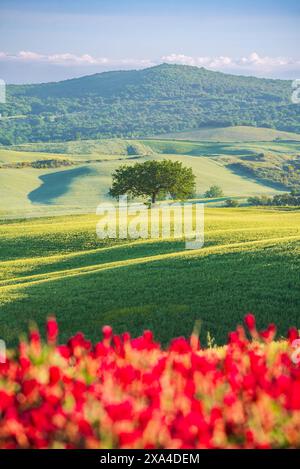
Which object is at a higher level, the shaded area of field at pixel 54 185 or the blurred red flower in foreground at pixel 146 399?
the blurred red flower in foreground at pixel 146 399

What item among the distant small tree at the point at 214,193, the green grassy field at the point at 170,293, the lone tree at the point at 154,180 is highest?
the green grassy field at the point at 170,293

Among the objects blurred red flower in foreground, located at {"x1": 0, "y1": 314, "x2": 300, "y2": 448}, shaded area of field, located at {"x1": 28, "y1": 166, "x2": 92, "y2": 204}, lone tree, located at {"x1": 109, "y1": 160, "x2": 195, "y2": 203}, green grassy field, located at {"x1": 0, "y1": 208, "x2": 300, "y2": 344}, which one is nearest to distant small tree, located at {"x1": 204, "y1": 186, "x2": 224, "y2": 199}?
shaded area of field, located at {"x1": 28, "y1": 166, "x2": 92, "y2": 204}

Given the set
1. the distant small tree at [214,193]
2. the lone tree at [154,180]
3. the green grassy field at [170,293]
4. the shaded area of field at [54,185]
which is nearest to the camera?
the green grassy field at [170,293]

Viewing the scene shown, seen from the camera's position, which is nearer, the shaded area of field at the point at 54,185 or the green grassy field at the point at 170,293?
the green grassy field at the point at 170,293

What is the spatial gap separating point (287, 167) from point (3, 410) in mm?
176721

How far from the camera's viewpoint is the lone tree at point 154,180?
2589 inches

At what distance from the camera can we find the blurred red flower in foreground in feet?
17.0

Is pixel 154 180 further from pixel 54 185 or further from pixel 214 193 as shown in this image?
pixel 54 185

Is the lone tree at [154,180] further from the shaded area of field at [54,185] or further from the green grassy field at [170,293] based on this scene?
the shaded area of field at [54,185]

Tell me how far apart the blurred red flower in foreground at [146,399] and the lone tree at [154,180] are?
58.7m

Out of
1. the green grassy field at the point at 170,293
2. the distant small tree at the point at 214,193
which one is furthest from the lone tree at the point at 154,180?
the distant small tree at the point at 214,193

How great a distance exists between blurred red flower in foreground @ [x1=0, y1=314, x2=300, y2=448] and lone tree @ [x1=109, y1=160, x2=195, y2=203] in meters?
58.7

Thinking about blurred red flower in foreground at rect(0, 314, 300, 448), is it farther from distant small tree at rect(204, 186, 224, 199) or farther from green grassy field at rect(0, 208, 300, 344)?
distant small tree at rect(204, 186, 224, 199)

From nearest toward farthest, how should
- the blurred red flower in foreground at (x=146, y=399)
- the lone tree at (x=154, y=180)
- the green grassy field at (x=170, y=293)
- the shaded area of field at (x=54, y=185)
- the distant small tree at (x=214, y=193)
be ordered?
1. the blurred red flower in foreground at (x=146, y=399)
2. the green grassy field at (x=170, y=293)
3. the lone tree at (x=154, y=180)
4. the shaded area of field at (x=54, y=185)
5. the distant small tree at (x=214, y=193)
